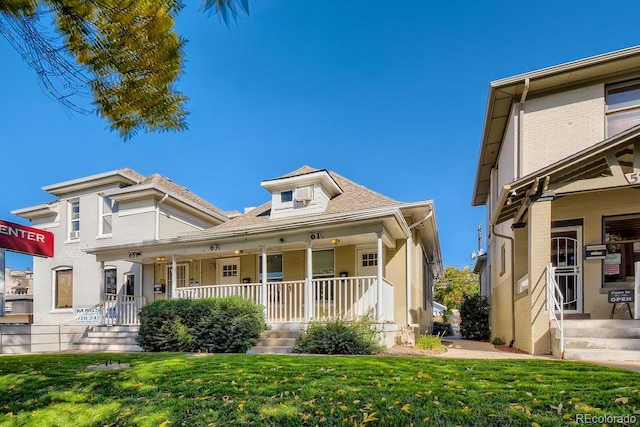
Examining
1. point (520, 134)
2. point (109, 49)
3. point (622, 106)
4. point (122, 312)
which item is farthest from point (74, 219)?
point (622, 106)

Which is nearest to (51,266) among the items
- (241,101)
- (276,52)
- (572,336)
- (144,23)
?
(241,101)

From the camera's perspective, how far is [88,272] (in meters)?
16.9

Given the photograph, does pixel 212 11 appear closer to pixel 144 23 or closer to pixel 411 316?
pixel 144 23

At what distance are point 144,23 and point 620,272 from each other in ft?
33.5

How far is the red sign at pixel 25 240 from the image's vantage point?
12.5 meters

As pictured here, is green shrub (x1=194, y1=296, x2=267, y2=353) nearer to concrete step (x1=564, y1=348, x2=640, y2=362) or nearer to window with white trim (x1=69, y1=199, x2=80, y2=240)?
concrete step (x1=564, y1=348, x2=640, y2=362)

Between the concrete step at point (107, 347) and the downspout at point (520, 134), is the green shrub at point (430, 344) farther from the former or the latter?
the concrete step at point (107, 347)

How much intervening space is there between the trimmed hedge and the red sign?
19.4ft

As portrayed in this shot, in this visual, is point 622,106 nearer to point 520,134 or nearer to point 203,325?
point 520,134

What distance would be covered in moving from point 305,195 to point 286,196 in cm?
107

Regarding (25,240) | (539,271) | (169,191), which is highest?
(169,191)

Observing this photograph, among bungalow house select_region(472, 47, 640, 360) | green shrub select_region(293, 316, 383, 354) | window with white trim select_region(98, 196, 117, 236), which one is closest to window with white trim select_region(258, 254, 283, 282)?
green shrub select_region(293, 316, 383, 354)

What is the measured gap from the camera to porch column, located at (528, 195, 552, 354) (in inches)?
Result: 288

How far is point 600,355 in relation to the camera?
643 cm
